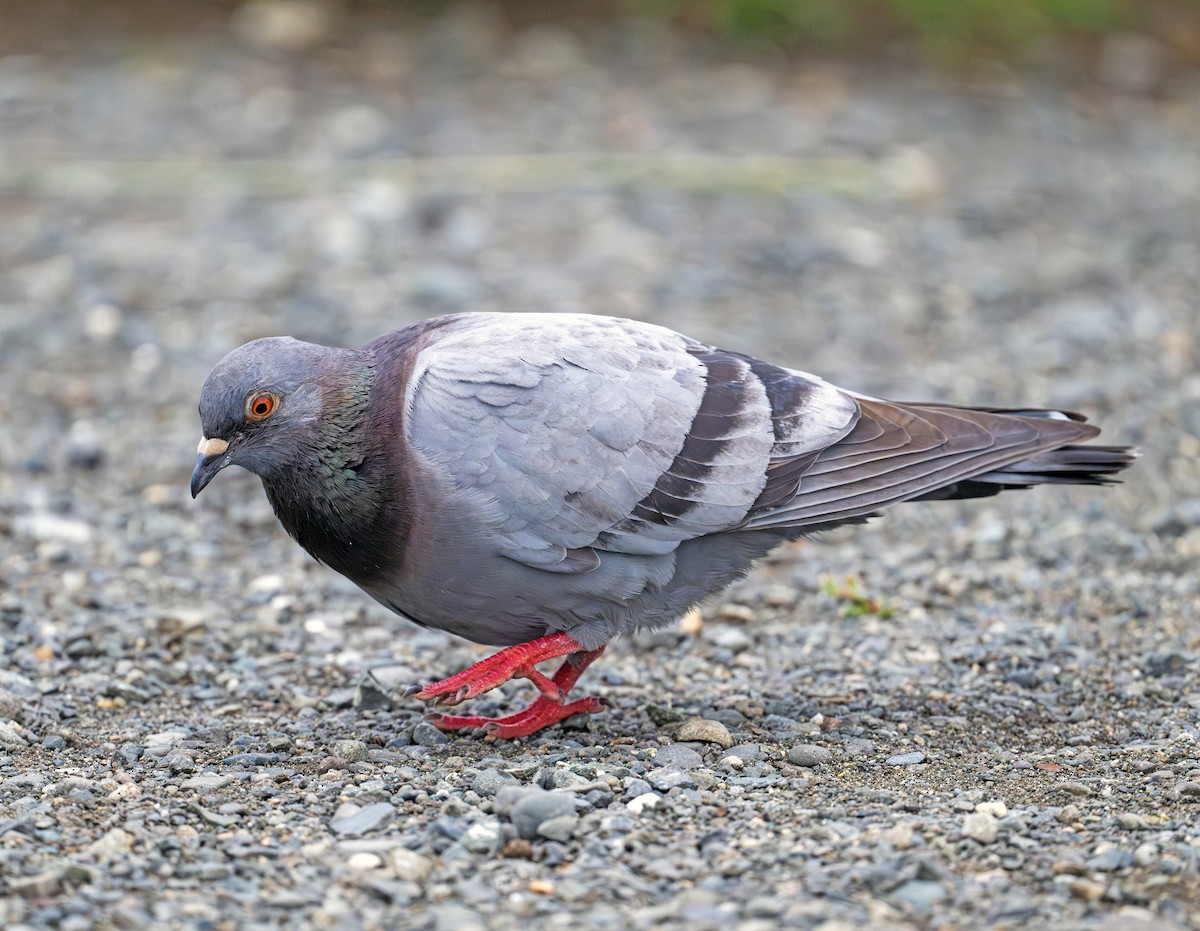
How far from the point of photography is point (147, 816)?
4.41 m

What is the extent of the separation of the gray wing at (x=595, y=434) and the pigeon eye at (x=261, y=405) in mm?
455

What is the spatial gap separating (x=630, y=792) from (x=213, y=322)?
566cm

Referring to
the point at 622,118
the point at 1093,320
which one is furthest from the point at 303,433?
the point at 622,118

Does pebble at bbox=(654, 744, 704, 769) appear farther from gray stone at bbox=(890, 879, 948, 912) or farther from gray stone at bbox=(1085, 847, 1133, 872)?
gray stone at bbox=(1085, 847, 1133, 872)

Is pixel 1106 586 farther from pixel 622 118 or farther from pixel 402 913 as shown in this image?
pixel 622 118

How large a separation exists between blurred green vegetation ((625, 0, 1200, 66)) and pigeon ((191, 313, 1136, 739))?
9828 mm

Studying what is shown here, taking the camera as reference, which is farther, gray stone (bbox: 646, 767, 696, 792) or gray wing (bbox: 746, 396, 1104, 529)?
gray wing (bbox: 746, 396, 1104, 529)

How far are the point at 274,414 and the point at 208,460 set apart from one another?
10.4 inches

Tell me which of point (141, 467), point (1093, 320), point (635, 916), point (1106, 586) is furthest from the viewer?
point (1093, 320)

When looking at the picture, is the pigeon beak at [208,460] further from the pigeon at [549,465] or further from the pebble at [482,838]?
the pebble at [482,838]

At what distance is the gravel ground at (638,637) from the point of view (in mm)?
4148

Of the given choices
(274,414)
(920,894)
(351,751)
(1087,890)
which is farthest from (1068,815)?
(274,414)

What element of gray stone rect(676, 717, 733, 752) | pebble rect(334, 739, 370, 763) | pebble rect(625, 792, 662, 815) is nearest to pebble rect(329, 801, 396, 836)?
pebble rect(334, 739, 370, 763)

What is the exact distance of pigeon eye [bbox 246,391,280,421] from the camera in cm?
509
